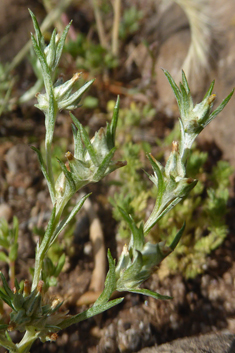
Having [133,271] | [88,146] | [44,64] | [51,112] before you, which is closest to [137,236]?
[133,271]

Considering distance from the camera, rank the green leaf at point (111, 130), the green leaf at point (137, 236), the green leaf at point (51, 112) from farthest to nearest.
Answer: the green leaf at point (51, 112)
the green leaf at point (111, 130)
the green leaf at point (137, 236)

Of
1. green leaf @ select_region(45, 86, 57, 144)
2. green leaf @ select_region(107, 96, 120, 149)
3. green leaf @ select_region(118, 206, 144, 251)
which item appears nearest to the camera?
green leaf @ select_region(118, 206, 144, 251)

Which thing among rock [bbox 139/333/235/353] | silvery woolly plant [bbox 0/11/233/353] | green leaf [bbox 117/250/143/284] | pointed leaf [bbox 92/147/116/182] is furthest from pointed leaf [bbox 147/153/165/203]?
rock [bbox 139/333/235/353]

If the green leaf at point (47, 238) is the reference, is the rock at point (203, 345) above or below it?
below

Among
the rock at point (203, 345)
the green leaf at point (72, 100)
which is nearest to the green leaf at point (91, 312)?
the rock at point (203, 345)

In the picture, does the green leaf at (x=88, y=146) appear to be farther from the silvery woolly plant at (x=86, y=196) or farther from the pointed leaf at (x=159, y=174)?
the pointed leaf at (x=159, y=174)

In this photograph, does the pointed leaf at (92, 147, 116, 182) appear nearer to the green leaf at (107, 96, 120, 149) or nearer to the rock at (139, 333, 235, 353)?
the green leaf at (107, 96, 120, 149)
